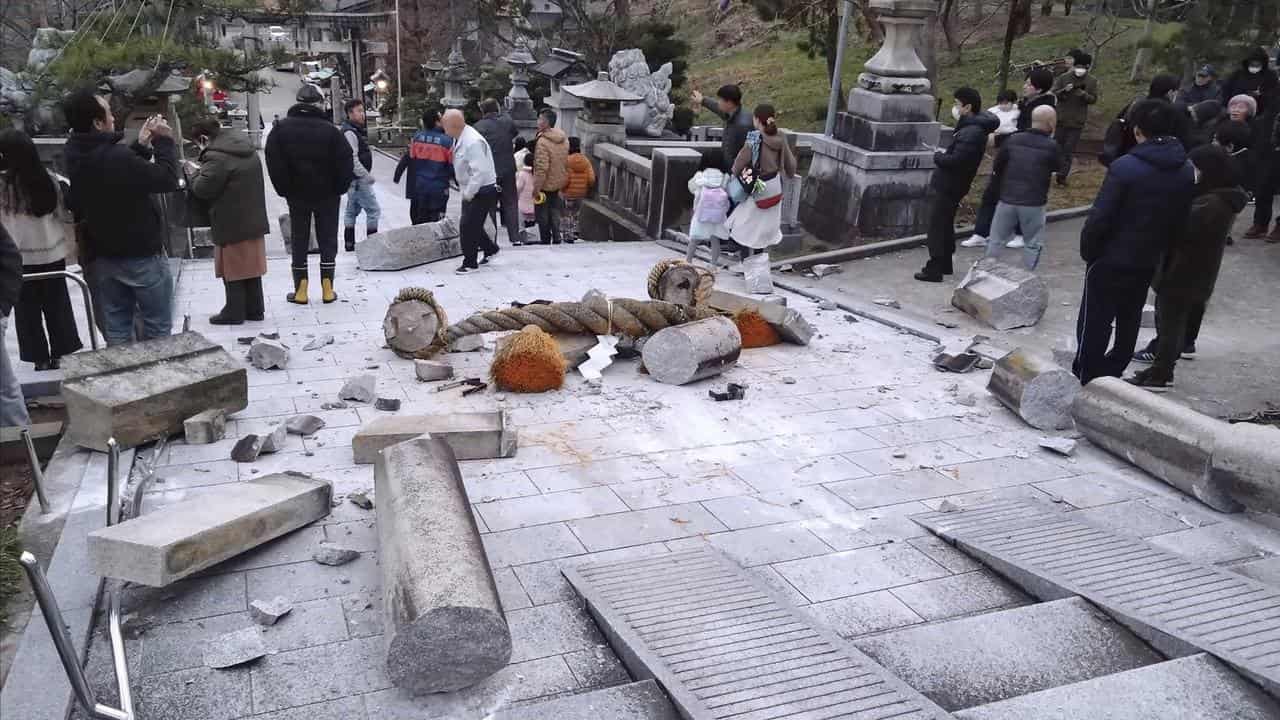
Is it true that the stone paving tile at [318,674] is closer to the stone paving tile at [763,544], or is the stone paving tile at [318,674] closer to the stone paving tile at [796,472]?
the stone paving tile at [763,544]

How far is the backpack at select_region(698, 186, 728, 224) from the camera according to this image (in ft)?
32.8

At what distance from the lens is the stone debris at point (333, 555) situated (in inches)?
175

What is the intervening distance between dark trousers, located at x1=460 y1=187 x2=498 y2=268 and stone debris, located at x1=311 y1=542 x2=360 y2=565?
19.6 feet

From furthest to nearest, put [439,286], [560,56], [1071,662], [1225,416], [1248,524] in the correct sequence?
[560,56]
[439,286]
[1225,416]
[1248,524]
[1071,662]

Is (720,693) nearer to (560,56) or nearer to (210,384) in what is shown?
(210,384)

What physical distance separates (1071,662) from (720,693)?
4.76ft

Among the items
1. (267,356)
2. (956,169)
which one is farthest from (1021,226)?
(267,356)

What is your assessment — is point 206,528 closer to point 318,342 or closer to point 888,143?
point 318,342

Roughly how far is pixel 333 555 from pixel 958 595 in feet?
9.11

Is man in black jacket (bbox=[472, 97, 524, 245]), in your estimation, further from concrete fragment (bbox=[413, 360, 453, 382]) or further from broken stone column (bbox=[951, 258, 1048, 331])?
broken stone column (bbox=[951, 258, 1048, 331])

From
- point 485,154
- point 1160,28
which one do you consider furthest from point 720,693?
point 1160,28

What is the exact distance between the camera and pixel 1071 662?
3.88m

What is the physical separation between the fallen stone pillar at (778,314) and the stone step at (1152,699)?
4524 mm

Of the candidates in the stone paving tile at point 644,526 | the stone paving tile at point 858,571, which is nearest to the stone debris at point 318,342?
the stone paving tile at point 644,526
